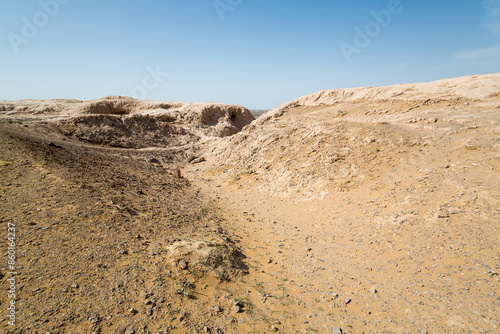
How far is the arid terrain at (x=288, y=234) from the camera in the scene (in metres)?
3.42

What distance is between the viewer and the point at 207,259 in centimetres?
451

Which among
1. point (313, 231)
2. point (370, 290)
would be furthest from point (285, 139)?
point (370, 290)

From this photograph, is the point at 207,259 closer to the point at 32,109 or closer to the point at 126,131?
the point at 126,131

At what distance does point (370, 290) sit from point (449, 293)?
3.84 ft

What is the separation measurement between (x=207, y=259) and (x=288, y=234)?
125 inches

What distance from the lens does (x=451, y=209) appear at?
18.1 feet

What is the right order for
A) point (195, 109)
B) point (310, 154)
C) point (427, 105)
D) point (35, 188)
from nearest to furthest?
point (35, 188) < point (310, 154) < point (427, 105) < point (195, 109)

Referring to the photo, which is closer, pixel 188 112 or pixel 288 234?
pixel 288 234

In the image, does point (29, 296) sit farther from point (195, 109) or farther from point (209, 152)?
point (195, 109)

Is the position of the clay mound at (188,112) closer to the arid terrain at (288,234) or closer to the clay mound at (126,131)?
the clay mound at (126,131)

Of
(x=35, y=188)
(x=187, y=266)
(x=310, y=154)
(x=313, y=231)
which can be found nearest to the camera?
(x=187, y=266)

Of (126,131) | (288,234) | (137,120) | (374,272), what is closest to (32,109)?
(137,120)

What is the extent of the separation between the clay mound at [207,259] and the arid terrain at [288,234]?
3 centimetres

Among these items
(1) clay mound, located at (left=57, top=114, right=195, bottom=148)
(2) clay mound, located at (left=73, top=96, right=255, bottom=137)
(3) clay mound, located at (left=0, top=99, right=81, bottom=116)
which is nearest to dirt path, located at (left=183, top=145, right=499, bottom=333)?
(1) clay mound, located at (left=57, top=114, right=195, bottom=148)
